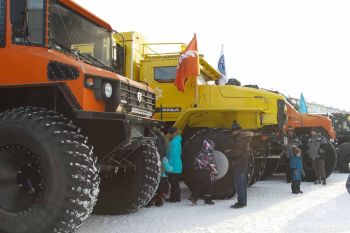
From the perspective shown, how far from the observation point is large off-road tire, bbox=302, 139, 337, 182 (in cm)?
1111

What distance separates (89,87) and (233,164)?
11.1 feet

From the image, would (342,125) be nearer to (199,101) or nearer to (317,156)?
(317,156)

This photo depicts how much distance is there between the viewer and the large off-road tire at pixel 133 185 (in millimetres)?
5892

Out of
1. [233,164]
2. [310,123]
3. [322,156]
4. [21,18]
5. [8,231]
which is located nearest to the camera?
[8,231]

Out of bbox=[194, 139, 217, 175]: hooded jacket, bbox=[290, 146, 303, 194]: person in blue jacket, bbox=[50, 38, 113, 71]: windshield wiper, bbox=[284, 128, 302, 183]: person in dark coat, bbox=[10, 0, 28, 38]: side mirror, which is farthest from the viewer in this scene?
bbox=[284, 128, 302, 183]: person in dark coat

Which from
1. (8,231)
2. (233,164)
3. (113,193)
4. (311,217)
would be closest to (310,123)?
(233,164)

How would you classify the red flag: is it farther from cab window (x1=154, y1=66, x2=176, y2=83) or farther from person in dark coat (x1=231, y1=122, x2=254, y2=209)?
person in dark coat (x1=231, y1=122, x2=254, y2=209)

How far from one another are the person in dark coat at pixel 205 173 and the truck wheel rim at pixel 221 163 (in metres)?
0.22

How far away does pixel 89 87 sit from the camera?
4500mm

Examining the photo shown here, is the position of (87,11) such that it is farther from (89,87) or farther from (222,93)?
(222,93)

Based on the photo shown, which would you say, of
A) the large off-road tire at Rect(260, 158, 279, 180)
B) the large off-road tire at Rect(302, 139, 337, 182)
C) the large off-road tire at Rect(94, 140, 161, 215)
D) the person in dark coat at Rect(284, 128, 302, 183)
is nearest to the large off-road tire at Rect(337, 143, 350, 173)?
the large off-road tire at Rect(302, 139, 337, 182)

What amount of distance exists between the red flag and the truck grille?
7.52 ft

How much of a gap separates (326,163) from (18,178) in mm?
9008

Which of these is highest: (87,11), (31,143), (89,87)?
(87,11)
